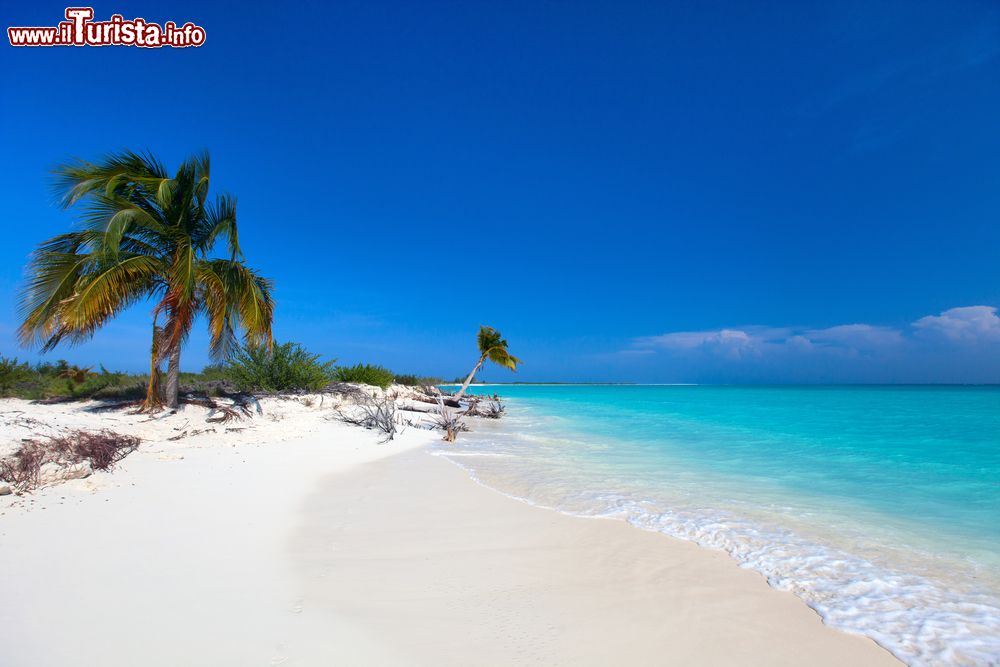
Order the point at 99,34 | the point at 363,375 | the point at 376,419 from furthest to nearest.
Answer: the point at 363,375 → the point at 376,419 → the point at 99,34

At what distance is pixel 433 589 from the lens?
2.89 meters

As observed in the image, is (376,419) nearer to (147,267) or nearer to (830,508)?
(147,267)

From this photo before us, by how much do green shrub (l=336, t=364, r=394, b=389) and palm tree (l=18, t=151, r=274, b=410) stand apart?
9268mm

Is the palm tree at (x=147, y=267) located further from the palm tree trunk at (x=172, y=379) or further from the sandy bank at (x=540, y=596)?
the sandy bank at (x=540, y=596)

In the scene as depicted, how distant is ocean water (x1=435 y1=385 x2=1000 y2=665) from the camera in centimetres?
295

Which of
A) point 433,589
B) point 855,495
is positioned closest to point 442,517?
point 433,589

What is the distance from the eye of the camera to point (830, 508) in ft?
18.3

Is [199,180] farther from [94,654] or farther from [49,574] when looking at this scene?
[94,654]

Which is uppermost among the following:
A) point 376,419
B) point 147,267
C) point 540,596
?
point 147,267

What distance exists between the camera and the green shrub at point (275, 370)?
40.6 feet

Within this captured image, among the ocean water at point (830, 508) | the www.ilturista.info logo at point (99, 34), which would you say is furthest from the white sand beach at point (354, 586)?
the www.ilturista.info logo at point (99, 34)

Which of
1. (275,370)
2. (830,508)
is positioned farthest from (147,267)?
(830,508)

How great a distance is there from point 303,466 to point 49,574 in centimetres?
394

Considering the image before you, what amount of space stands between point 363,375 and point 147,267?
11323 millimetres
